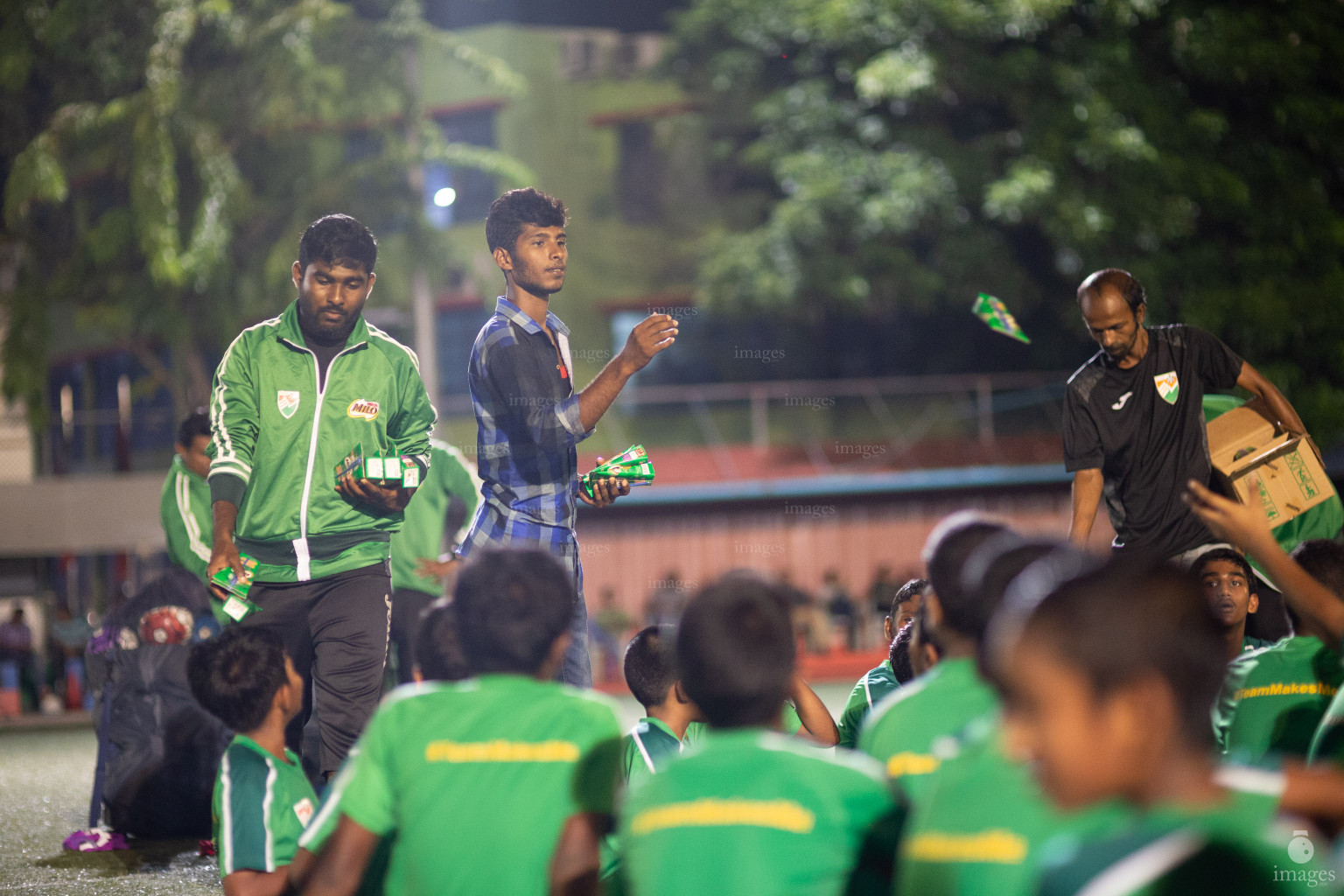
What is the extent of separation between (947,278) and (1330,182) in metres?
4.84

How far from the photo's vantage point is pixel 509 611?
284 centimetres

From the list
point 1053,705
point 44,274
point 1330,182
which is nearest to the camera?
point 1053,705

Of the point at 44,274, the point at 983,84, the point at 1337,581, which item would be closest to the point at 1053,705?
the point at 1337,581

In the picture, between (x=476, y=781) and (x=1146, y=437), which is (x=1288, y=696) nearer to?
(x=1146, y=437)

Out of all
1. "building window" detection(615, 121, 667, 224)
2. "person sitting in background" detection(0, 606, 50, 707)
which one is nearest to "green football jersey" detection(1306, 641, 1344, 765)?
"person sitting in background" detection(0, 606, 50, 707)

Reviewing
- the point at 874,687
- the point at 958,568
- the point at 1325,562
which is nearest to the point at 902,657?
the point at 874,687

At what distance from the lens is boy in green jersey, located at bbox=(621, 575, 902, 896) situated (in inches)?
91.5

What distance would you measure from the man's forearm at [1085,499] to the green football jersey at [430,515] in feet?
10.5

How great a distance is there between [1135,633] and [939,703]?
0.91 metres

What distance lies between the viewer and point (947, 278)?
60.5ft

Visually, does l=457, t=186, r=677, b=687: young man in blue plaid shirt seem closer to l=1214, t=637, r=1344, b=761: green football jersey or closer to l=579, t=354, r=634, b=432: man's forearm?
l=579, t=354, r=634, b=432: man's forearm

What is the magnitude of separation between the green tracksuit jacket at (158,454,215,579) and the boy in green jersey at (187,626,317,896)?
8.93 ft

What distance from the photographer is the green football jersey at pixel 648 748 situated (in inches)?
161

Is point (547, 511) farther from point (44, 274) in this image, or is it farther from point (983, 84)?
point (44, 274)
